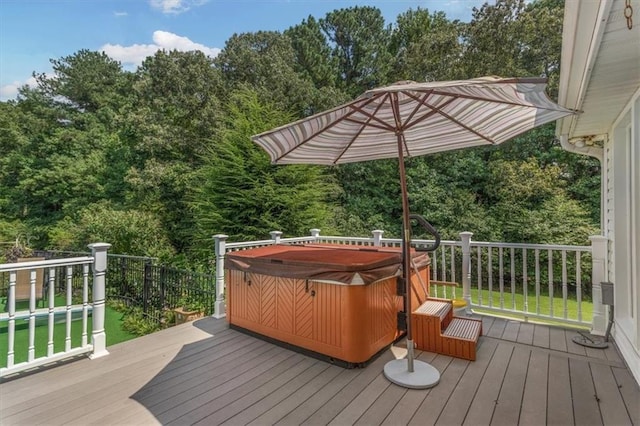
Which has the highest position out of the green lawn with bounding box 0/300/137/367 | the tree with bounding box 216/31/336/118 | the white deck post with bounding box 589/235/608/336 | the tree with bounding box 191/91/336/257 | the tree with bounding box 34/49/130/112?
the tree with bounding box 34/49/130/112

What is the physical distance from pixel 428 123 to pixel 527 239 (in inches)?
311

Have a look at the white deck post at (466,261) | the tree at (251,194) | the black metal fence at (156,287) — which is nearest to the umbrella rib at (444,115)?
the white deck post at (466,261)

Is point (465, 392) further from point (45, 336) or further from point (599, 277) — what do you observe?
point (45, 336)

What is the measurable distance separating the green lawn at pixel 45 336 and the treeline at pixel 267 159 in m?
2.64

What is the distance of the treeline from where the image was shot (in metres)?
8.30

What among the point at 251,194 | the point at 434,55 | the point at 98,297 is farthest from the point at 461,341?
the point at 434,55

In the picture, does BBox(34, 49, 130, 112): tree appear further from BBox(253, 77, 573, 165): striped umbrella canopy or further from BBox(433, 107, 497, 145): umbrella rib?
BBox(433, 107, 497, 145): umbrella rib

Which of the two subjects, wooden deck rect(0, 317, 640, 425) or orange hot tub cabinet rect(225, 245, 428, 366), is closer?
wooden deck rect(0, 317, 640, 425)

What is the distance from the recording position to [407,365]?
2746mm

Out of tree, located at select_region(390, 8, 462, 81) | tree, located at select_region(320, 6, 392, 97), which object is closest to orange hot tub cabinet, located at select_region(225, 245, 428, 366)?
tree, located at select_region(390, 8, 462, 81)

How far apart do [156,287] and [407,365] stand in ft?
17.4

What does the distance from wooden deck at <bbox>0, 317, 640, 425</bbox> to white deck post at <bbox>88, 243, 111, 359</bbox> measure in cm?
14

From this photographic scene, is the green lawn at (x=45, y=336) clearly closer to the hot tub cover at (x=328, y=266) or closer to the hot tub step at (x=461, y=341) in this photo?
the hot tub cover at (x=328, y=266)

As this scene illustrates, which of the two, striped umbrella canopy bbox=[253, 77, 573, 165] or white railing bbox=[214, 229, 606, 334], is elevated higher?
striped umbrella canopy bbox=[253, 77, 573, 165]
